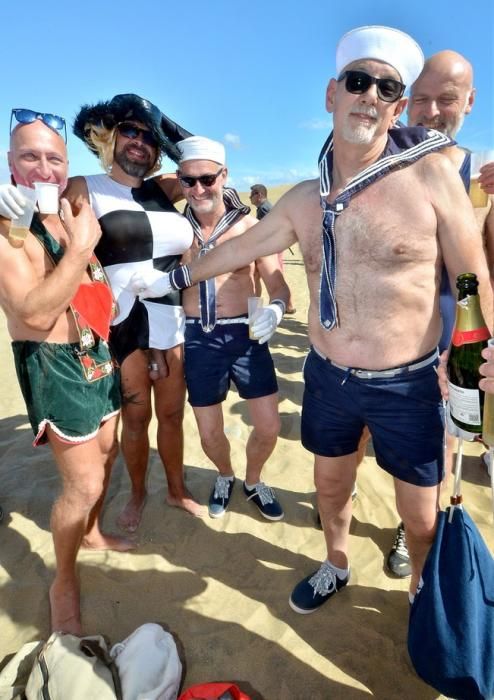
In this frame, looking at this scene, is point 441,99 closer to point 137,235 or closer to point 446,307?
point 446,307

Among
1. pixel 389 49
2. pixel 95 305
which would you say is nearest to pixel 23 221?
pixel 95 305

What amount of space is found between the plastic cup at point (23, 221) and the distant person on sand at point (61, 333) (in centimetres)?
5

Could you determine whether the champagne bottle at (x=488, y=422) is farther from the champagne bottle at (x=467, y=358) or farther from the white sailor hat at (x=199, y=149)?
the white sailor hat at (x=199, y=149)

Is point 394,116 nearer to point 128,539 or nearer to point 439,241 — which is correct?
point 439,241

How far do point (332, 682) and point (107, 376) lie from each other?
2026mm

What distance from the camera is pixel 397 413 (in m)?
2.08

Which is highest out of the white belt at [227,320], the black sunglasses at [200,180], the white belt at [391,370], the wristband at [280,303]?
the black sunglasses at [200,180]

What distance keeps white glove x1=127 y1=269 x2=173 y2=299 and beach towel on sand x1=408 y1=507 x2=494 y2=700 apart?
2002 mm

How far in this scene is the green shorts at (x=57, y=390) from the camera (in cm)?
221

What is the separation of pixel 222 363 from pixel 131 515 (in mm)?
1392

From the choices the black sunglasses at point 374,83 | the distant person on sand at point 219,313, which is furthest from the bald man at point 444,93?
the distant person on sand at point 219,313

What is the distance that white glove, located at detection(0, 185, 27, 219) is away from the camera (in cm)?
184

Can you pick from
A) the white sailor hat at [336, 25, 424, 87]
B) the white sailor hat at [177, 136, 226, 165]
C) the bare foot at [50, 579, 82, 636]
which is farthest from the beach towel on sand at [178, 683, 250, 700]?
the white sailor hat at [177, 136, 226, 165]

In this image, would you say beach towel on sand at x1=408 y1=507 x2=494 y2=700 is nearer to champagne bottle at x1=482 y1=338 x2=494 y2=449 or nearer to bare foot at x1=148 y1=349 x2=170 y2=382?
champagne bottle at x1=482 y1=338 x2=494 y2=449
